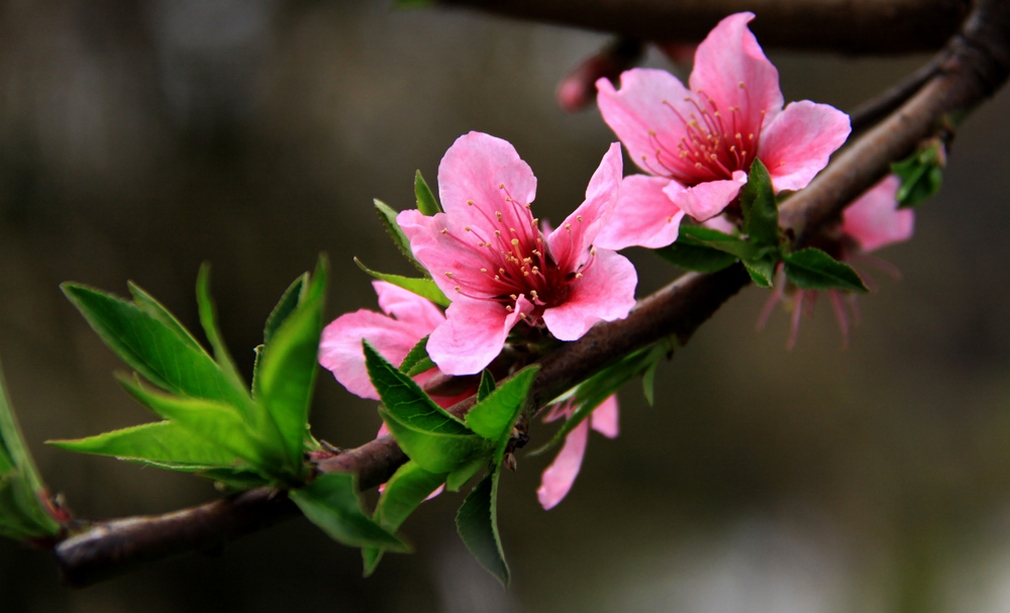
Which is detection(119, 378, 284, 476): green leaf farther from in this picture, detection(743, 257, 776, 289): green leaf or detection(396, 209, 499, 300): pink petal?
detection(743, 257, 776, 289): green leaf

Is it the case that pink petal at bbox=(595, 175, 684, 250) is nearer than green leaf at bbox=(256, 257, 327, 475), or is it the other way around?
green leaf at bbox=(256, 257, 327, 475)

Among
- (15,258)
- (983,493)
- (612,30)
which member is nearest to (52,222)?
(15,258)

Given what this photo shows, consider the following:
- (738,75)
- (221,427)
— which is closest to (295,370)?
(221,427)

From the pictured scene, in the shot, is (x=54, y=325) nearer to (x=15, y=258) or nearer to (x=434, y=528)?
(x=15, y=258)

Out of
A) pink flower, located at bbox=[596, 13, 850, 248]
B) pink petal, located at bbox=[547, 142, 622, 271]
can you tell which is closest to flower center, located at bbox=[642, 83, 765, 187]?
pink flower, located at bbox=[596, 13, 850, 248]

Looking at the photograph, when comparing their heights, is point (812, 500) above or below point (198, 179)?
below

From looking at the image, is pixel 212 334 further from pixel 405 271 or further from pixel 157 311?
pixel 405 271

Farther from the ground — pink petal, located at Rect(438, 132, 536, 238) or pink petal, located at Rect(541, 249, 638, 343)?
pink petal, located at Rect(438, 132, 536, 238)
